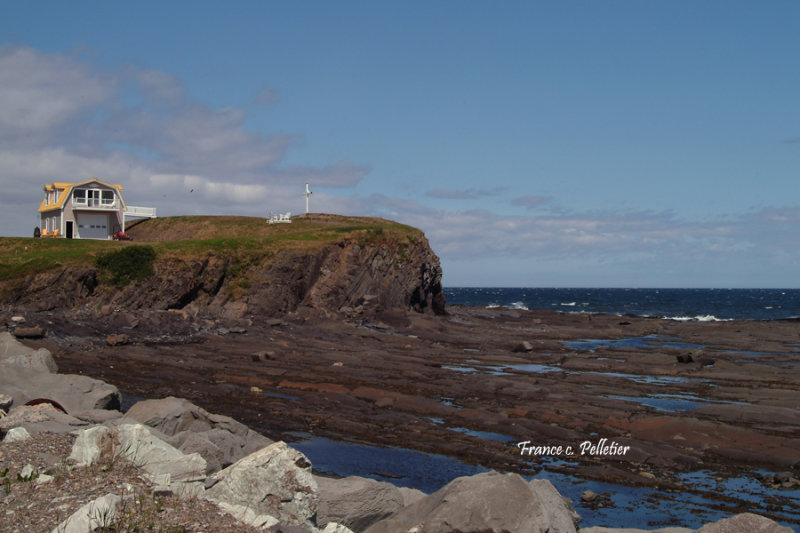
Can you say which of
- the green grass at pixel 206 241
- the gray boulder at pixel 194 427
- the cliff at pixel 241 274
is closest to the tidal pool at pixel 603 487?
the gray boulder at pixel 194 427

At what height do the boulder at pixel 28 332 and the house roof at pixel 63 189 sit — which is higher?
the house roof at pixel 63 189

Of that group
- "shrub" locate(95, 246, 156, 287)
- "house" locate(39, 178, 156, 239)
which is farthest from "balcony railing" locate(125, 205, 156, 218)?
"shrub" locate(95, 246, 156, 287)

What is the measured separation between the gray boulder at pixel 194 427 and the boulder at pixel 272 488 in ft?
10.9

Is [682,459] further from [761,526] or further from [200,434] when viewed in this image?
[200,434]

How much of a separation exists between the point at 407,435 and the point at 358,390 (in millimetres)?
5804

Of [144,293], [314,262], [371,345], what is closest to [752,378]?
[371,345]

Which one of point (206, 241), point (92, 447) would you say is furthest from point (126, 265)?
point (92, 447)

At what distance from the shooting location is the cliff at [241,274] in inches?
1673

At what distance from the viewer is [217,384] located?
25.2 m

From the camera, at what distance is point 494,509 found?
359 inches

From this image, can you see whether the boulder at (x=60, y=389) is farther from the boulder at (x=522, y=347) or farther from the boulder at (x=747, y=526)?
the boulder at (x=522, y=347)

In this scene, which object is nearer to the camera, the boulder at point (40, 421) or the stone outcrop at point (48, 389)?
the boulder at point (40, 421)

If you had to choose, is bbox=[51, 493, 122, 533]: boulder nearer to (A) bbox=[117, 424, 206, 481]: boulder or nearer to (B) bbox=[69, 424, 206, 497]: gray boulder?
(B) bbox=[69, 424, 206, 497]: gray boulder

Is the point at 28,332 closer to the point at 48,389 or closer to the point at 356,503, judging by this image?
the point at 48,389
